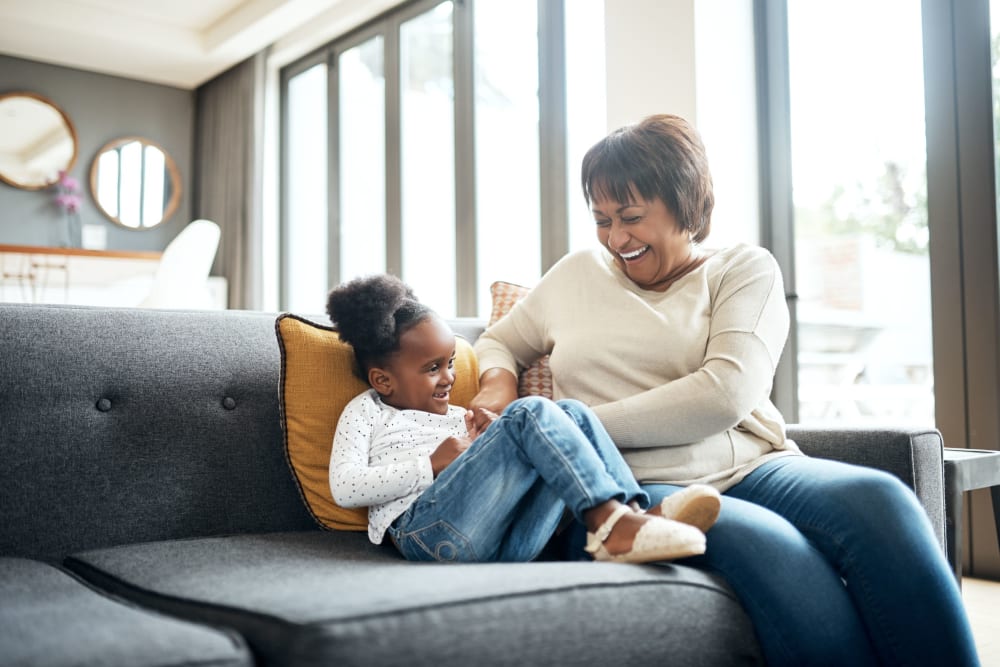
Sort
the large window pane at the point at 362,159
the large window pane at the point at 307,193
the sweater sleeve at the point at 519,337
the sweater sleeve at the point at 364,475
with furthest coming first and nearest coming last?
the large window pane at the point at 307,193 < the large window pane at the point at 362,159 < the sweater sleeve at the point at 519,337 < the sweater sleeve at the point at 364,475

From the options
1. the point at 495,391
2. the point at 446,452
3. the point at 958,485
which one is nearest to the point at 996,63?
the point at 958,485

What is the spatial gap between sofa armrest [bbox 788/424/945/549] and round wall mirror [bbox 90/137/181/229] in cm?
570

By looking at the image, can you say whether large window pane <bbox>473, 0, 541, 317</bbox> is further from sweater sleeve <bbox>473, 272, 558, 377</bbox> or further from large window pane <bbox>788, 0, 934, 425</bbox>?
sweater sleeve <bbox>473, 272, 558, 377</bbox>

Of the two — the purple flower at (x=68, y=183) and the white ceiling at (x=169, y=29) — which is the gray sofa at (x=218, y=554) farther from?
the purple flower at (x=68, y=183)

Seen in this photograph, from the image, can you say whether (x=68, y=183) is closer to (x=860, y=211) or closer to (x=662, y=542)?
(x=860, y=211)

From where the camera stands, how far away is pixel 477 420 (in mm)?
1559

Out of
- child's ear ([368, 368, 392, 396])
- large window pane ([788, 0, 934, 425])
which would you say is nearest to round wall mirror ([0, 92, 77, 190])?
large window pane ([788, 0, 934, 425])

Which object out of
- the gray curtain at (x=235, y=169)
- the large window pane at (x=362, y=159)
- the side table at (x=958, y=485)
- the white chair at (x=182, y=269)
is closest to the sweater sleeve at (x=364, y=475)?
the side table at (x=958, y=485)

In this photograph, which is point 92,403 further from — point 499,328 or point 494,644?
point 494,644

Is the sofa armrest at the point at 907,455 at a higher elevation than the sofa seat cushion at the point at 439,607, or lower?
higher

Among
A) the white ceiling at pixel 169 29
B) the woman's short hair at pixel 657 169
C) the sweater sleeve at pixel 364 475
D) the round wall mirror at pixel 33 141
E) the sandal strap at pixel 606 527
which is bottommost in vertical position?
the sandal strap at pixel 606 527

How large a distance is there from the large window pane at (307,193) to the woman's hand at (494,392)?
3.96 m

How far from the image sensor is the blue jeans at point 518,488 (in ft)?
4.18

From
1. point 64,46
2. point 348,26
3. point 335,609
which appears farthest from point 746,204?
point 64,46
